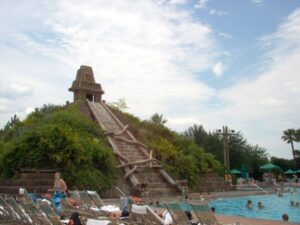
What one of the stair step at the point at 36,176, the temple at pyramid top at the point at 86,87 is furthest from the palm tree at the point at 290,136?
the stair step at the point at 36,176

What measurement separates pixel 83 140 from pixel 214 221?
46.0 ft

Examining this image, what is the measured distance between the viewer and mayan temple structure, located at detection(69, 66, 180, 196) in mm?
21797

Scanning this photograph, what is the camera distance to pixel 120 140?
26.4 meters

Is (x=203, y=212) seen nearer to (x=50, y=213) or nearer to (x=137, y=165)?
(x=50, y=213)

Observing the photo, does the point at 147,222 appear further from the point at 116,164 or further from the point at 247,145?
the point at 247,145

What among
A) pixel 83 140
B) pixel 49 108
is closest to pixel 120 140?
pixel 83 140

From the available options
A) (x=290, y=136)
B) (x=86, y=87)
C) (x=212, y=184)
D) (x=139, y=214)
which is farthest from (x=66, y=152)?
(x=290, y=136)

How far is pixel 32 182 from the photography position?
18906 mm

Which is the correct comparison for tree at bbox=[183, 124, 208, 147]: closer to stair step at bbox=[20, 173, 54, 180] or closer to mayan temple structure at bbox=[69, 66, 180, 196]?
mayan temple structure at bbox=[69, 66, 180, 196]

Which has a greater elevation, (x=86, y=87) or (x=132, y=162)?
(x=86, y=87)

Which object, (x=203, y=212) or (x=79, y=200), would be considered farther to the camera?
(x=79, y=200)

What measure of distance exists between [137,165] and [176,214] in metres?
15.3

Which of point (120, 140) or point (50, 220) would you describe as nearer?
point (50, 220)

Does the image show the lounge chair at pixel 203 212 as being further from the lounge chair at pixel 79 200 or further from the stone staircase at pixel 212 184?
the stone staircase at pixel 212 184
